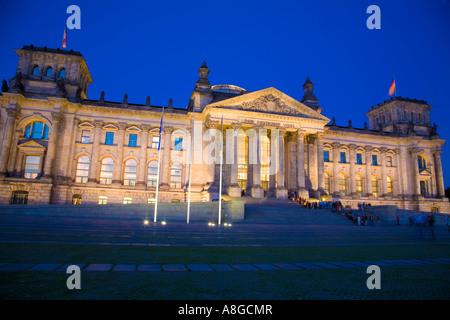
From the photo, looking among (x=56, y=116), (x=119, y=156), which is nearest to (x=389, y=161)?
(x=119, y=156)

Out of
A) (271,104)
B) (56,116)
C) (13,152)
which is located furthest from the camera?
(271,104)

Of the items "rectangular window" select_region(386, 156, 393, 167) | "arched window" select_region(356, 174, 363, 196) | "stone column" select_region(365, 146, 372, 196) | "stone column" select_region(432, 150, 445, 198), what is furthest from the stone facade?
"stone column" select_region(432, 150, 445, 198)

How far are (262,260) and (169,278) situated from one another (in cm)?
379

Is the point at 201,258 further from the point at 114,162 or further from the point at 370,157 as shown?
the point at 370,157

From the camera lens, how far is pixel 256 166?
4125 cm

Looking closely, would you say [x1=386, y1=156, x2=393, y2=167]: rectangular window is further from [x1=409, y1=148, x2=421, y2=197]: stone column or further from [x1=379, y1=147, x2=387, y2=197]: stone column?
[x1=409, y1=148, x2=421, y2=197]: stone column

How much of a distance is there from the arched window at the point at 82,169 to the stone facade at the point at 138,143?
14cm

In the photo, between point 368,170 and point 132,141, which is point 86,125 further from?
point 368,170

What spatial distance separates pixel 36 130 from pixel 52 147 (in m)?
3.95

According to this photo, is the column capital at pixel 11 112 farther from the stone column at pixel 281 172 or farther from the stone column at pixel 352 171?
the stone column at pixel 352 171

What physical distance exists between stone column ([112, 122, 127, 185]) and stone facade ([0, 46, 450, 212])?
0.49ft
